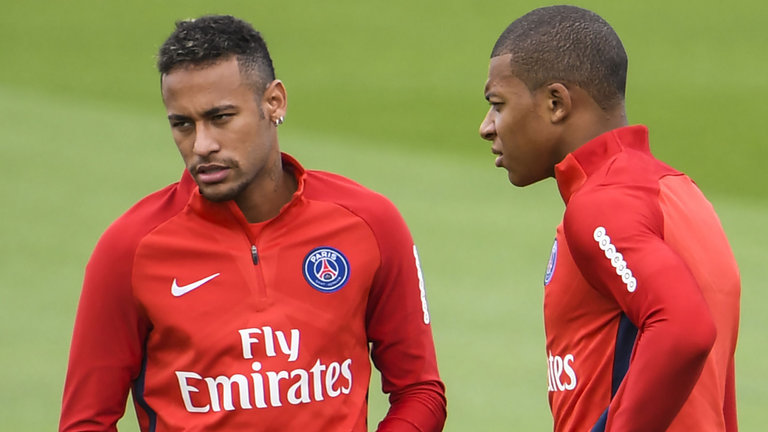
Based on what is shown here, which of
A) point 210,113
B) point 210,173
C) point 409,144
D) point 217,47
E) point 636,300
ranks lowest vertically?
point 409,144

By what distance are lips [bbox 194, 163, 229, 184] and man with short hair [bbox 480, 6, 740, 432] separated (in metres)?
0.48

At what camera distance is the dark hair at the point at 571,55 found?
2156mm

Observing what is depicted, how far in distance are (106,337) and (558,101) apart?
0.89 m

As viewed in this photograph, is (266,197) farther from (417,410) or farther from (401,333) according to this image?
(417,410)

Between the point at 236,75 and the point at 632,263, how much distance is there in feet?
2.69

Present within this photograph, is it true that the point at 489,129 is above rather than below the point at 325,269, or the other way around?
above

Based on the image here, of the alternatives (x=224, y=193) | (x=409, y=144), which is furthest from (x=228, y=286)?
(x=409, y=144)

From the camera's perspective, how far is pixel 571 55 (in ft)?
7.09

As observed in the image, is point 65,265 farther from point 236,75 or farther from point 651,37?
point 651,37

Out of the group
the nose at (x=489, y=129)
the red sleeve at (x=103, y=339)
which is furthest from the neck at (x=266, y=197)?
the nose at (x=489, y=129)

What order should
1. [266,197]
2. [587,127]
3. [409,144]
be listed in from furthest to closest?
[409,144], [266,197], [587,127]

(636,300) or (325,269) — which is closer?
(636,300)

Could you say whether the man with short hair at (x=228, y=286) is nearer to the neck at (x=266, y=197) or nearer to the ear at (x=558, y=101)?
the neck at (x=266, y=197)

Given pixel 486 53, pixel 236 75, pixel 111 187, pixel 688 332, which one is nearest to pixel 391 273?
pixel 236 75
